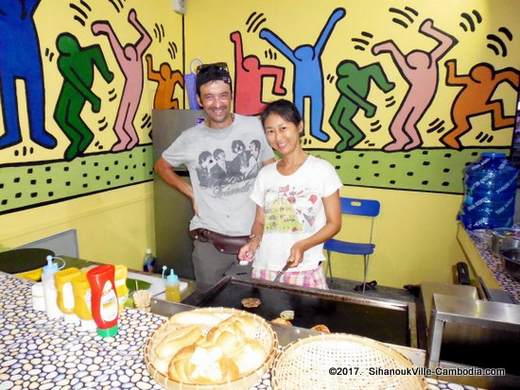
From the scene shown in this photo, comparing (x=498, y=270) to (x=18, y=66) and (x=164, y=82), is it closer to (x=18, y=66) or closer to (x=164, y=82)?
(x=18, y=66)

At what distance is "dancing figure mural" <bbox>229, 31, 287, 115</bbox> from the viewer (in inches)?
131

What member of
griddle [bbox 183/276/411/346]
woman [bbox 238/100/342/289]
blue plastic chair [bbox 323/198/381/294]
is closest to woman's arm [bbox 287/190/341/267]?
woman [bbox 238/100/342/289]

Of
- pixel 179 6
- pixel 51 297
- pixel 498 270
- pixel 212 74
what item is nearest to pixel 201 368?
pixel 51 297

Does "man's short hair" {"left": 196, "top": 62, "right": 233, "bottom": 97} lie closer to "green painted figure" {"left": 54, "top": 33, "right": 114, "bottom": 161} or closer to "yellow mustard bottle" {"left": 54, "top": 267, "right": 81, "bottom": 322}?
"green painted figure" {"left": 54, "top": 33, "right": 114, "bottom": 161}

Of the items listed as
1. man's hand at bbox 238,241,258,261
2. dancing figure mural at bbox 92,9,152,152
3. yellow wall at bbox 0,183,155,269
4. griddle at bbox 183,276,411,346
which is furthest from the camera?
dancing figure mural at bbox 92,9,152,152

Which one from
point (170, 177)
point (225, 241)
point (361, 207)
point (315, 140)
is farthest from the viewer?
point (315, 140)

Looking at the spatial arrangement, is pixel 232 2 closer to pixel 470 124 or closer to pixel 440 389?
pixel 470 124

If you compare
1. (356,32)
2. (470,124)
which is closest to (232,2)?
(356,32)

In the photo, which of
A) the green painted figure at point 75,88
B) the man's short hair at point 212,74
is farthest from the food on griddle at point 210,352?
the green painted figure at point 75,88

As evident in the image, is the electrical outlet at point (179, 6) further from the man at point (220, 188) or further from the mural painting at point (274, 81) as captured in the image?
the man at point (220, 188)

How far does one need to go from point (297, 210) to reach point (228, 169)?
664 mm

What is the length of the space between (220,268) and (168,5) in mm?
2561

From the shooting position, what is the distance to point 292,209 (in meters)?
1.58

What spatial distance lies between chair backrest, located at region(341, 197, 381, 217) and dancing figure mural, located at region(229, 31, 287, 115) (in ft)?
3.84
